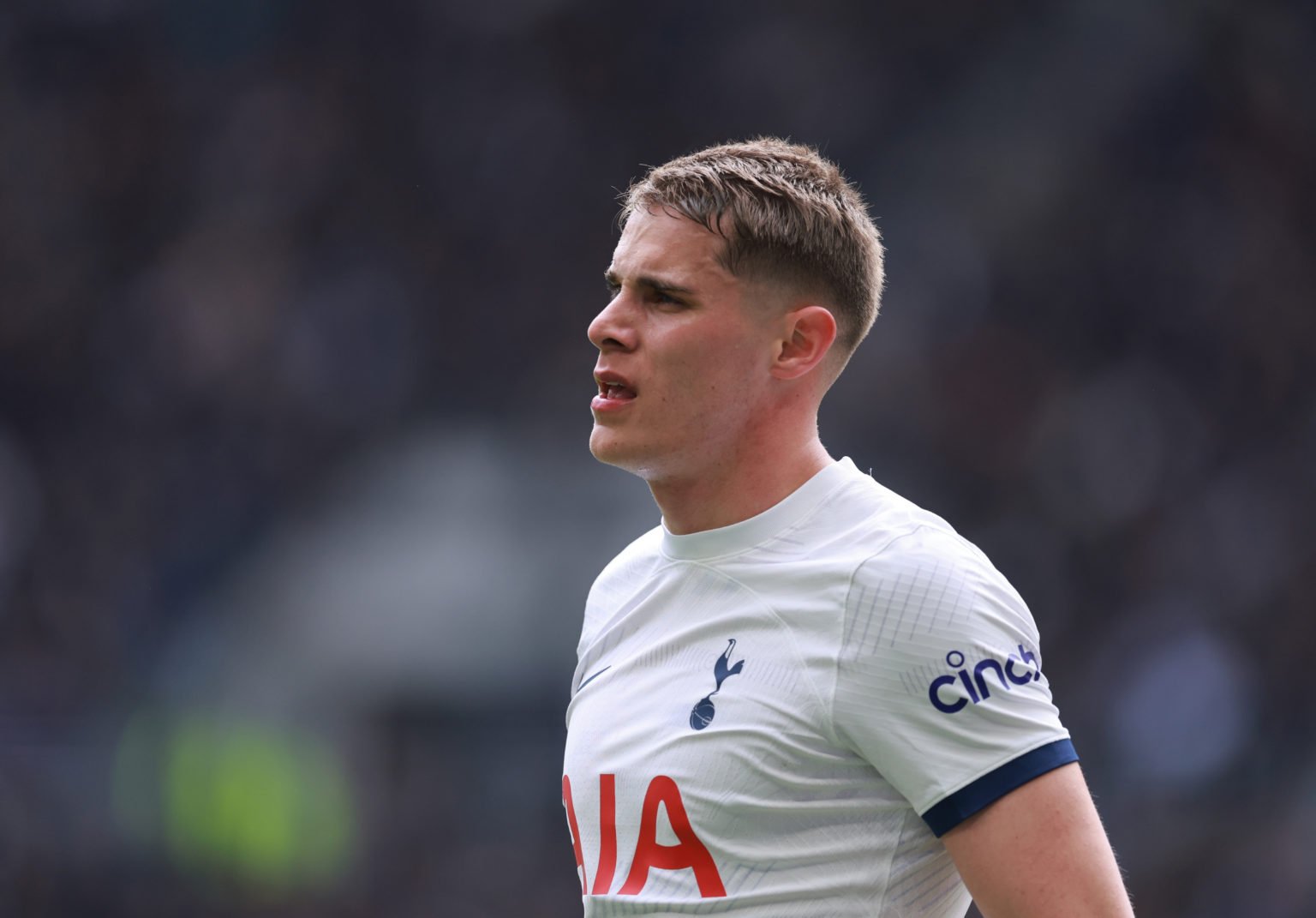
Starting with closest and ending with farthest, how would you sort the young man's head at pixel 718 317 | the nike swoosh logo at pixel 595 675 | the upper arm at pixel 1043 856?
the upper arm at pixel 1043 856
the young man's head at pixel 718 317
the nike swoosh logo at pixel 595 675

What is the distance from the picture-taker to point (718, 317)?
7.02 ft

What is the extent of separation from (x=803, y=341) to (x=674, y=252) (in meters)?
0.23

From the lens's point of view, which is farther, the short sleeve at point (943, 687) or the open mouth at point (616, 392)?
the open mouth at point (616, 392)

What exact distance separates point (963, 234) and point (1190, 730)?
9.89ft

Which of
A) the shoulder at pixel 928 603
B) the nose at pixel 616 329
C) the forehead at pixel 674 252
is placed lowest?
the shoulder at pixel 928 603

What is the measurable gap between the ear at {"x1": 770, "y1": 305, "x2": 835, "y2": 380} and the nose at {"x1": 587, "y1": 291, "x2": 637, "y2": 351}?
0.21m

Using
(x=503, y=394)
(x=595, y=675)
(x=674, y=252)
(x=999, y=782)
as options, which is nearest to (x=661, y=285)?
(x=674, y=252)

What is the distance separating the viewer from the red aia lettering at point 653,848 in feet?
6.36

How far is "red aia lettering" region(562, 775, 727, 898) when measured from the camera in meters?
1.94

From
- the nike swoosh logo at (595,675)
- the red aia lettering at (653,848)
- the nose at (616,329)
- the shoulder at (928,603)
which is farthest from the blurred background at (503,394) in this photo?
the shoulder at (928,603)

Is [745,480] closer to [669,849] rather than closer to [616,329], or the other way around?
[616,329]

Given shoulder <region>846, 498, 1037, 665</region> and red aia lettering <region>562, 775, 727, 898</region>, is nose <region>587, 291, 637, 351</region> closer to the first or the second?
shoulder <region>846, 498, 1037, 665</region>

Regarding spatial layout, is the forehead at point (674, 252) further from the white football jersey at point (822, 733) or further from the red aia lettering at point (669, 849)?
the red aia lettering at point (669, 849)

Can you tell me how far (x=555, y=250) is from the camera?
843 centimetres
